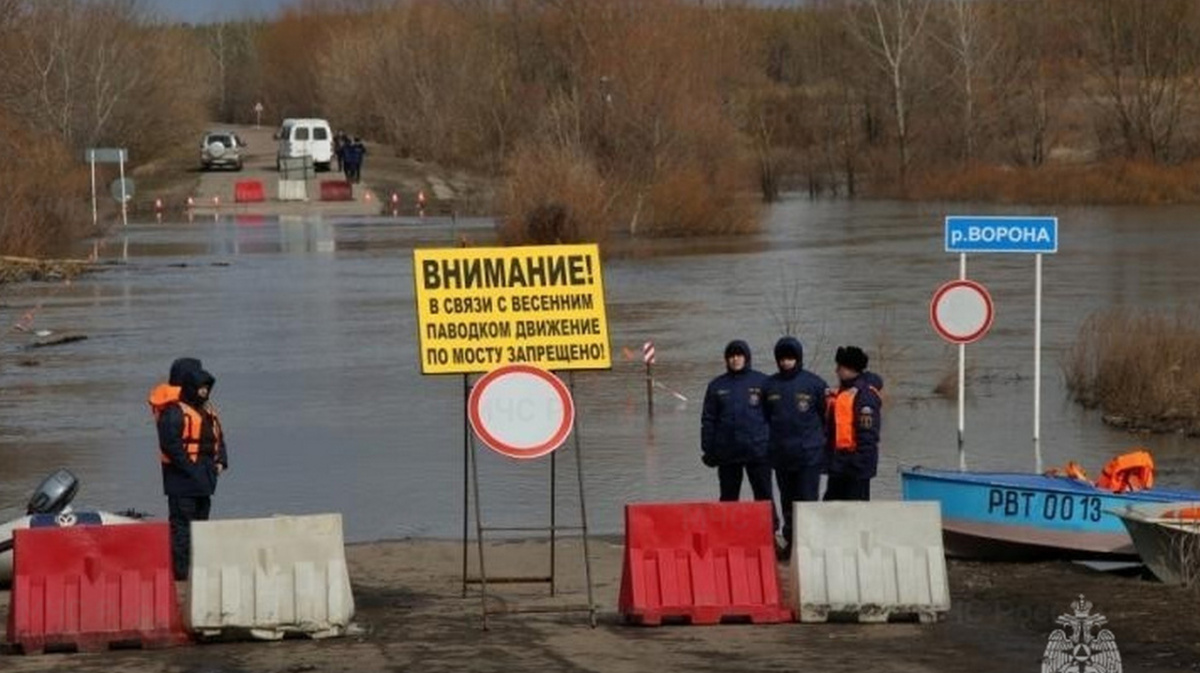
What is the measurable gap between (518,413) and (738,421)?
3053 mm

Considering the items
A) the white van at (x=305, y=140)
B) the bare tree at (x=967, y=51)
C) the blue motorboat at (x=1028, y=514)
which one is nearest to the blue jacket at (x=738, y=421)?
the blue motorboat at (x=1028, y=514)

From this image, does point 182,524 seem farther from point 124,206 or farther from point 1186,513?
point 124,206

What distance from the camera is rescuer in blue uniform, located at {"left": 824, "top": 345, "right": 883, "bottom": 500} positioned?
614 inches

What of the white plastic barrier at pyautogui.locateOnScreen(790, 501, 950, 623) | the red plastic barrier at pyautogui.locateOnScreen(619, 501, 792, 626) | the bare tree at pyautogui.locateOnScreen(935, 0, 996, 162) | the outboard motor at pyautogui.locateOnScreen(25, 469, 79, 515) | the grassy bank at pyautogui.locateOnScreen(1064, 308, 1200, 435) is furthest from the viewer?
the bare tree at pyautogui.locateOnScreen(935, 0, 996, 162)

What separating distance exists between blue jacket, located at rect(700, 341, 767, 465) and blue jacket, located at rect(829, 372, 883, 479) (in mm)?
494

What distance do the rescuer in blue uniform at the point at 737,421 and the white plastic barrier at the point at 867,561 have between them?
2384 mm

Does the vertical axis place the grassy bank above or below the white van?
below

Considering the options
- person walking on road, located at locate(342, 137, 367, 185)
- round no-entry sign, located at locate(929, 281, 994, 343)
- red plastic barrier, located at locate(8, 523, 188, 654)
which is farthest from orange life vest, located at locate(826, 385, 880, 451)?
person walking on road, located at locate(342, 137, 367, 185)

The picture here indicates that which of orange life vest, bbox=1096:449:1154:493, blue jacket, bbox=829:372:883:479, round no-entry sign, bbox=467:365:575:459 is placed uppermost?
round no-entry sign, bbox=467:365:575:459

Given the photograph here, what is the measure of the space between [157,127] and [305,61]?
1433 inches

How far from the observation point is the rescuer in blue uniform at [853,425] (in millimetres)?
15602

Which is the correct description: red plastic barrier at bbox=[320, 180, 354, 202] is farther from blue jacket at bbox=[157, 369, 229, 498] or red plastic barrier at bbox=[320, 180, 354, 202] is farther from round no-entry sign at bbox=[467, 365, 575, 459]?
round no-entry sign at bbox=[467, 365, 575, 459]

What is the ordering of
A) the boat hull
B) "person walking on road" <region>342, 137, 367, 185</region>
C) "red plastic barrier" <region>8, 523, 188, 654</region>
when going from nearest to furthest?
"red plastic barrier" <region>8, 523, 188, 654</region>
the boat hull
"person walking on road" <region>342, 137, 367, 185</region>

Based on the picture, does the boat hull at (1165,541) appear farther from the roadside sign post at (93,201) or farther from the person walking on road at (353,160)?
the person walking on road at (353,160)
